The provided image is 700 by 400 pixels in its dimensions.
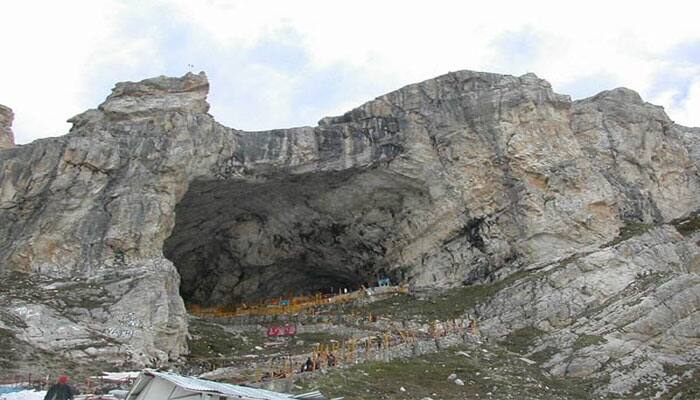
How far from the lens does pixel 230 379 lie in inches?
872

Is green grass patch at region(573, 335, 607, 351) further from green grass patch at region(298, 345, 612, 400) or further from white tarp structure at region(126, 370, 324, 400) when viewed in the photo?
white tarp structure at region(126, 370, 324, 400)

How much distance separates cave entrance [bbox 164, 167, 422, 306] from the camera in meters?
40.7

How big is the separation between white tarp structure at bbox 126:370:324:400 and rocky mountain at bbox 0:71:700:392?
13.1m

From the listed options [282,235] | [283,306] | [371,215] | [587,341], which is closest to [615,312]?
[587,341]

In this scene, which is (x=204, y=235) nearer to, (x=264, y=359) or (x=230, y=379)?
(x=264, y=359)

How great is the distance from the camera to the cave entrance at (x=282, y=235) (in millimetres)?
40688

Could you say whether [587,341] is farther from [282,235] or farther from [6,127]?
[6,127]

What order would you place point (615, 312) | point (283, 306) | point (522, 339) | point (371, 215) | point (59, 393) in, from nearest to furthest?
point (59, 393) → point (615, 312) → point (522, 339) → point (371, 215) → point (283, 306)

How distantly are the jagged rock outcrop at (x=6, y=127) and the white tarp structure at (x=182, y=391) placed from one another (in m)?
42.5

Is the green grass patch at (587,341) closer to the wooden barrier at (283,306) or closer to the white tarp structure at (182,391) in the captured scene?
the wooden barrier at (283,306)

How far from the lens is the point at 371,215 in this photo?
42750 millimetres

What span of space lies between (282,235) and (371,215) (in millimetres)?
6145

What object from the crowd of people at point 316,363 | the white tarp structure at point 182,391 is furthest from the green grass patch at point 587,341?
the white tarp structure at point 182,391

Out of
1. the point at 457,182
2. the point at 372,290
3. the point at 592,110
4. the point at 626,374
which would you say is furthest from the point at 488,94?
the point at 626,374
